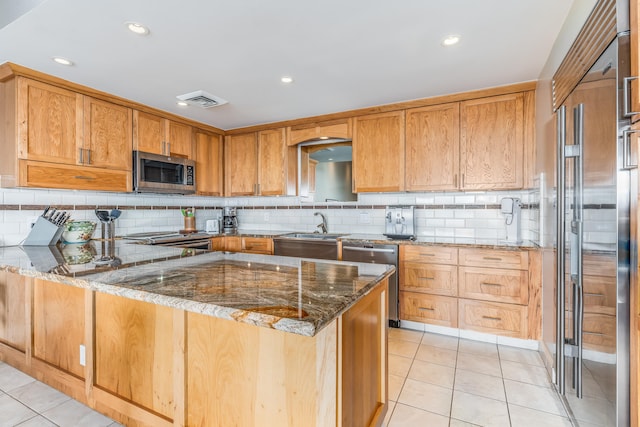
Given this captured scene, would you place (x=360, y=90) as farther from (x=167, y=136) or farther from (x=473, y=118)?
(x=167, y=136)

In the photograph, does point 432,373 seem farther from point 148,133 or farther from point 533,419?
point 148,133

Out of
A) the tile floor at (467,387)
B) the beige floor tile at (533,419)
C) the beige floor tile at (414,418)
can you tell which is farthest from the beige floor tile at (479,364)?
the beige floor tile at (414,418)

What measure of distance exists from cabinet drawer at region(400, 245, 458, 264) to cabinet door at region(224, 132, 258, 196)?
2.17 m

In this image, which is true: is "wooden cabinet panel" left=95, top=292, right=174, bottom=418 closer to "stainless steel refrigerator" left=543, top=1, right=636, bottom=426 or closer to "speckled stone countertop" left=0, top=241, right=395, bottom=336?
"speckled stone countertop" left=0, top=241, right=395, bottom=336

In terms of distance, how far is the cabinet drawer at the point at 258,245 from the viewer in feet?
12.0

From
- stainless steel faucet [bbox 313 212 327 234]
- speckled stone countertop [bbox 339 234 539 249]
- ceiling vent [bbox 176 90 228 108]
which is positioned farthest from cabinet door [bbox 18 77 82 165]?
speckled stone countertop [bbox 339 234 539 249]

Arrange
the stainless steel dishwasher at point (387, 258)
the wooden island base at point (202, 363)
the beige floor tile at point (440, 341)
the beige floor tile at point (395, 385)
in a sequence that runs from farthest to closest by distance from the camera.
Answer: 1. the stainless steel dishwasher at point (387, 258)
2. the beige floor tile at point (440, 341)
3. the beige floor tile at point (395, 385)
4. the wooden island base at point (202, 363)

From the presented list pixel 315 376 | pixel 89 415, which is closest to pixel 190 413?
pixel 315 376

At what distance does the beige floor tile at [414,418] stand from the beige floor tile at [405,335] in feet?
3.34

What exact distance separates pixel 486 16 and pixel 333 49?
0.93 metres

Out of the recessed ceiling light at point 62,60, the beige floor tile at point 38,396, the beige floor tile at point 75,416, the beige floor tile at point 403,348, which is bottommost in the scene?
the beige floor tile at point 403,348

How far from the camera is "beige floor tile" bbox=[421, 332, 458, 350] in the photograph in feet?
8.66

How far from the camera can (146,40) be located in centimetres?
196

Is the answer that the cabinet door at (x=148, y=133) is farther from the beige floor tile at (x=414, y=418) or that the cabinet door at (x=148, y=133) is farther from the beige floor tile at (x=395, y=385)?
the beige floor tile at (x=414, y=418)
